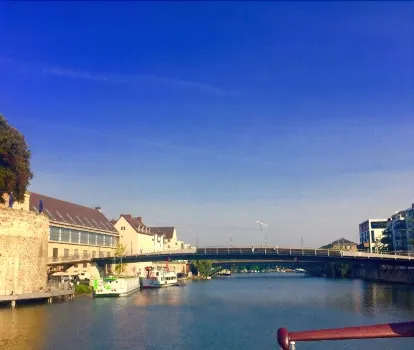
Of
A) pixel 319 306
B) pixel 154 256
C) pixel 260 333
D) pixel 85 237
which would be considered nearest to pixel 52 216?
pixel 85 237

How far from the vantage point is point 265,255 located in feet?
277

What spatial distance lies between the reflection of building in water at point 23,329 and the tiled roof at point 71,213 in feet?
130

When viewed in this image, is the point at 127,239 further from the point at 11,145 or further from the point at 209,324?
the point at 209,324

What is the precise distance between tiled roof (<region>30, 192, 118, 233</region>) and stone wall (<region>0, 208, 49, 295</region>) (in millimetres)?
25762

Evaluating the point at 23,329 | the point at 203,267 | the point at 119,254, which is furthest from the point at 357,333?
the point at 203,267

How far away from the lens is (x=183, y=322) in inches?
1848

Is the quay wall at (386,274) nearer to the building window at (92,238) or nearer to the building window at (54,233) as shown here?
the building window at (92,238)

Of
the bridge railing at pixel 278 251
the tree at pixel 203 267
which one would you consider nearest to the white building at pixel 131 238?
the tree at pixel 203 267

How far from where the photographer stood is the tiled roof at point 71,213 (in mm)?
93312

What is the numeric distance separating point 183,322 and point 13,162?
1326 inches

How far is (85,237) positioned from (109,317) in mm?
54900

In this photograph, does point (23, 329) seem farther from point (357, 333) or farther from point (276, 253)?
point (276, 253)

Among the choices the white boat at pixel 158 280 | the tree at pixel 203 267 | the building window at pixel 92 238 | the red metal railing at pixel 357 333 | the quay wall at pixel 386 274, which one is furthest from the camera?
the tree at pixel 203 267

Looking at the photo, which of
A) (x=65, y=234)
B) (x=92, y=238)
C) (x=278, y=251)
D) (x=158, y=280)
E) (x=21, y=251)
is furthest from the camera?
(x=158, y=280)
